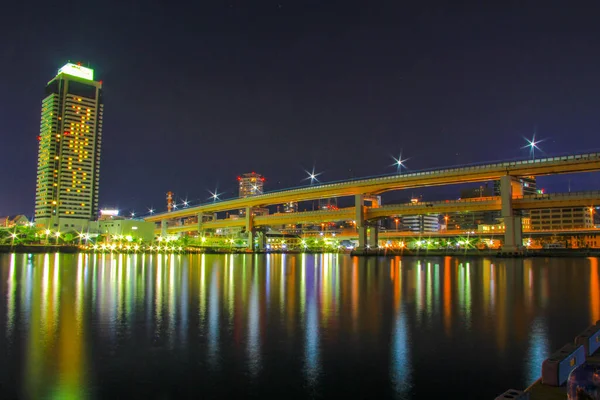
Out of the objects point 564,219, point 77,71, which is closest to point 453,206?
point 564,219

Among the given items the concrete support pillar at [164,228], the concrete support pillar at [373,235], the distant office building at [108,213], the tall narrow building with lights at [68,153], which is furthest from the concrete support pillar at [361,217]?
the distant office building at [108,213]

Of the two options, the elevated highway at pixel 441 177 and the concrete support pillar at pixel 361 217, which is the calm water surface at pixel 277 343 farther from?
the concrete support pillar at pixel 361 217

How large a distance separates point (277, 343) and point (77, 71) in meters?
187

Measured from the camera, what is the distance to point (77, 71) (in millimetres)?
172250

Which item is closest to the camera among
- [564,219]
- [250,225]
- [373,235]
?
[373,235]

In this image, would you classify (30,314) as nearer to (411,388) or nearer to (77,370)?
(77,370)

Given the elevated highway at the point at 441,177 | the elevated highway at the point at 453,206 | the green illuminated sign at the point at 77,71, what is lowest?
the elevated highway at the point at 453,206

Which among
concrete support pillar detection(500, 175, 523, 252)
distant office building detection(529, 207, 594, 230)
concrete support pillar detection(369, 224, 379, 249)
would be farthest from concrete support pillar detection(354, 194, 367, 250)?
distant office building detection(529, 207, 594, 230)

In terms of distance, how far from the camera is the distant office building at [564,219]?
164587mm

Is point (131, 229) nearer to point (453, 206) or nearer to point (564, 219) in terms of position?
point (453, 206)

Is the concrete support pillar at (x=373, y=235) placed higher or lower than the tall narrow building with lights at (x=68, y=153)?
lower

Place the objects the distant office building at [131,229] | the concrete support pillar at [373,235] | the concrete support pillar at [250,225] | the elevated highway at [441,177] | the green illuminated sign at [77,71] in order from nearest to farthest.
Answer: the elevated highway at [441,177], the concrete support pillar at [373,235], the concrete support pillar at [250,225], the distant office building at [131,229], the green illuminated sign at [77,71]

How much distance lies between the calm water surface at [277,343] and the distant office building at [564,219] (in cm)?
16463

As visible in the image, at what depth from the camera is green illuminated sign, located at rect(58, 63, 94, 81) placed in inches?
6673
